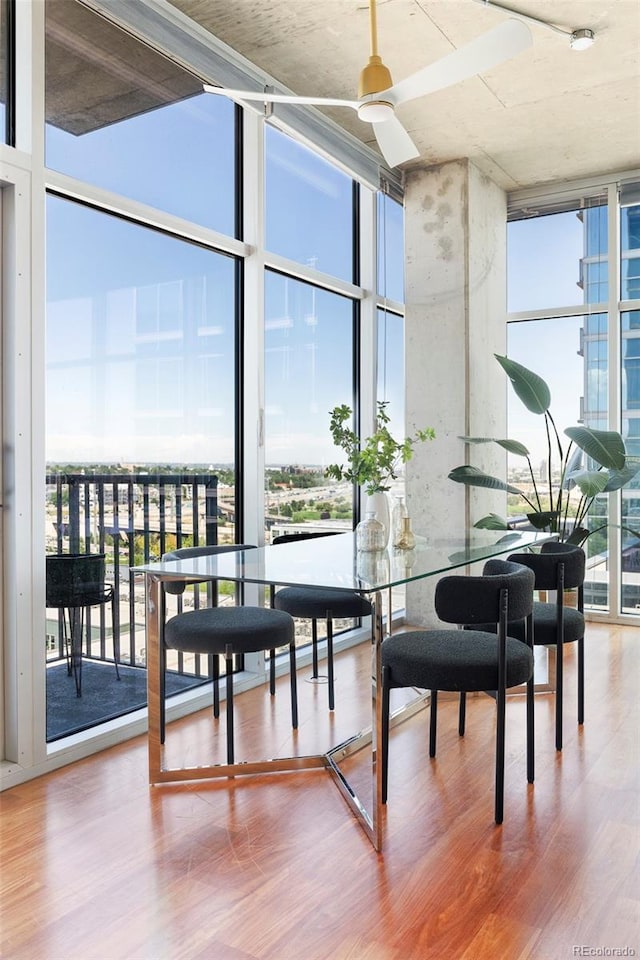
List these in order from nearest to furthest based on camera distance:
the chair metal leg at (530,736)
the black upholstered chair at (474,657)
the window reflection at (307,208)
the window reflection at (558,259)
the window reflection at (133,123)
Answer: the black upholstered chair at (474,657) < the chair metal leg at (530,736) < the window reflection at (133,123) < the window reflection at (307,208) < the window reflection at (558,259)

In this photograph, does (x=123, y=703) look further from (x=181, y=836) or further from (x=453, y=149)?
(x=453, y=149)

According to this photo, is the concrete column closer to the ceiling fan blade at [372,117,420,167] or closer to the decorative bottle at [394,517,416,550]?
the decorative bottle at [394,517,416,550]

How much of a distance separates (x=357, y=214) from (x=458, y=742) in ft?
11.4

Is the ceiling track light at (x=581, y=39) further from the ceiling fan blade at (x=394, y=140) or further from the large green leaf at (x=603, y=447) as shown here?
the large green leaf at (x=603, y=447)

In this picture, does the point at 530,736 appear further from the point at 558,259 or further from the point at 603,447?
the point at 558,259

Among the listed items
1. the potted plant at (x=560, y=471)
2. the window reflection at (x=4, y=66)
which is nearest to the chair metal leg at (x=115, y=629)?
the window reflection at (x=4, y=66)

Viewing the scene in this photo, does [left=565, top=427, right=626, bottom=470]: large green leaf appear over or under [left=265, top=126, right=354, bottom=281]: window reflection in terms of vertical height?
under

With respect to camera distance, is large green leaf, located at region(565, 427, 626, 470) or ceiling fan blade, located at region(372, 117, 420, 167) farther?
large green leaf, located at region(565, 427, 626, 470)

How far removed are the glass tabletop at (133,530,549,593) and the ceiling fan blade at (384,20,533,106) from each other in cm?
155

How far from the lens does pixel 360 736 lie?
3.00 m

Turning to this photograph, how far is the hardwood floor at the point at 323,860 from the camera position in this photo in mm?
1775

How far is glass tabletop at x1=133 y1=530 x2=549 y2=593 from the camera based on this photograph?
2330mm
